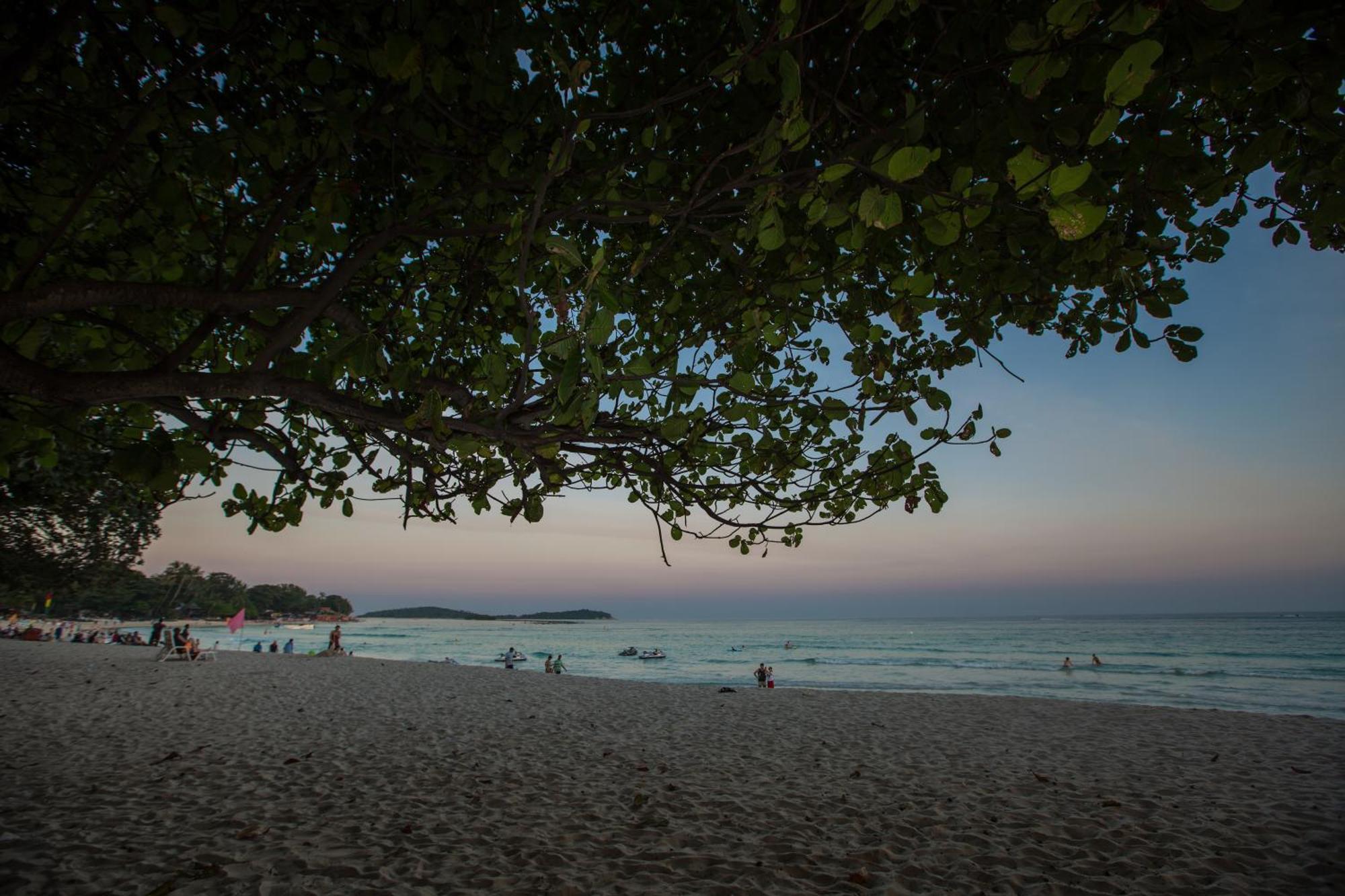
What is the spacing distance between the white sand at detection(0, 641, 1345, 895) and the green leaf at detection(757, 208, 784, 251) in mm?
4171

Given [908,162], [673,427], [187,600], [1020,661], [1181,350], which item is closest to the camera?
[908,162]

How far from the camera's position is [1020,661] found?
136 feet

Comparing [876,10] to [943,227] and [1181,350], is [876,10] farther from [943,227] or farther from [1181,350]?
[1181,350]

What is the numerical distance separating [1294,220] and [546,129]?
4026 mm

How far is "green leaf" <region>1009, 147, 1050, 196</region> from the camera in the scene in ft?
4.51

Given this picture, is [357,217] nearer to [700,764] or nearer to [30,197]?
[30,197]

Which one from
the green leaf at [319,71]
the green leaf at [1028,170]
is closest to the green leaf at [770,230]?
the green leaf at [1028,170]

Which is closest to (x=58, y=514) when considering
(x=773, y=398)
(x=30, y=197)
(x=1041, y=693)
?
(x=30, y=197)

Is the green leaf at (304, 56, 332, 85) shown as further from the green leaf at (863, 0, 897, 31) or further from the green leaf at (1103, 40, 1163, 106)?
the green leaf at (1103, 40, 1163, 106)

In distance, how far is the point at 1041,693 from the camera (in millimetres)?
26109

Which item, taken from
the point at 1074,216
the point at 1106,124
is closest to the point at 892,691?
the point at 1074,216

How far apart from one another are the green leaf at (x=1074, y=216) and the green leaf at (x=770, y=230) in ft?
2.41

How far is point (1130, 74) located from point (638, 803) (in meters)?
6.51

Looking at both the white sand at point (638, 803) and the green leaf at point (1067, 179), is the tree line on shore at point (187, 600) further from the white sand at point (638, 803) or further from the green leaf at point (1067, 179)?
the green leaf at point (1067, 179)
